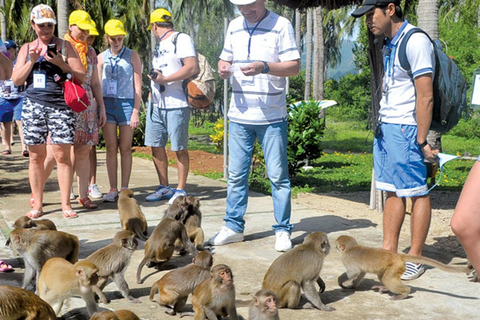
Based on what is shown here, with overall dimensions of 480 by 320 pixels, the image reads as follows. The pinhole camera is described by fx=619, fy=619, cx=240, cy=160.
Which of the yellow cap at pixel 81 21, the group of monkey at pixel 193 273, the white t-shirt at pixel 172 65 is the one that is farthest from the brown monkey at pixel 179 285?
the yellow cap at pixel 81 21

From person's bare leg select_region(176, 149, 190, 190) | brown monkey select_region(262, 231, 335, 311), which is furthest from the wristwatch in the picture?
person's bare leg select_region(176, 149, 190, 190)

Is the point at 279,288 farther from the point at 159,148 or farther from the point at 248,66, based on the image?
the point at 159,148

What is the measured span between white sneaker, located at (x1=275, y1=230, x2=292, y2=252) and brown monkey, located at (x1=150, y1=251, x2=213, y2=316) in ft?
5.13

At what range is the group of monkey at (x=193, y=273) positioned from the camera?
3914 millimetres

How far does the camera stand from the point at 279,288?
13.9ft

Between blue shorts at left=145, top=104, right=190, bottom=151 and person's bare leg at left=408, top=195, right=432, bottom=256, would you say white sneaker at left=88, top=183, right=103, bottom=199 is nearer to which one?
blue shorts at left=145, top=104, right=190, bottom=151

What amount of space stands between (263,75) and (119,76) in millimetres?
2885

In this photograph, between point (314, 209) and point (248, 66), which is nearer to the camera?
point (248, 66)

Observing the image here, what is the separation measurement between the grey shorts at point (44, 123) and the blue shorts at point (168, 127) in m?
1.37

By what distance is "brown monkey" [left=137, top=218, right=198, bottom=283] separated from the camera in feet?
16.5

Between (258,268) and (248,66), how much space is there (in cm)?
174

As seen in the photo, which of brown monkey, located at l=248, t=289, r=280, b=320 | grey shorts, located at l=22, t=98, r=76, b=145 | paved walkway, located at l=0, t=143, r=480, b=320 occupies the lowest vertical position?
paved walkway, located at l=0, t=143, r=480, b=320

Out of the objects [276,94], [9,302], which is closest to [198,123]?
[276,94]

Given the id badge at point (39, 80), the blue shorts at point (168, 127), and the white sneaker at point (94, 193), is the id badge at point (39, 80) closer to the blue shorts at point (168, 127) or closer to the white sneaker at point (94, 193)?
the blue shorts at point (168, 127)
